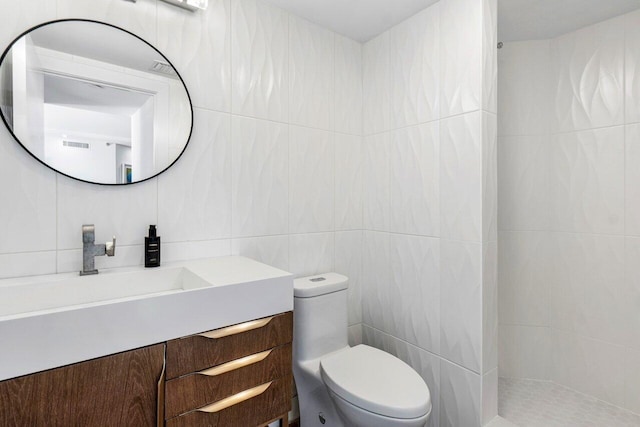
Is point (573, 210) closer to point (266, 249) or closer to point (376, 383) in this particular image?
point (376, 383)

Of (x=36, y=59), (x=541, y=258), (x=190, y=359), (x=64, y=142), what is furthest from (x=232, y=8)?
(x=541, y=258)

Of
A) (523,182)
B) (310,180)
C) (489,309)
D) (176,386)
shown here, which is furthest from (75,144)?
(523,182)

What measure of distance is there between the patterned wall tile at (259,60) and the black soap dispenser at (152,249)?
71cm

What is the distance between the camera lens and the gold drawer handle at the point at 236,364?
1.06 metres

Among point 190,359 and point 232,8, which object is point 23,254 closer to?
point 190,359

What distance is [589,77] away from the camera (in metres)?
1.95

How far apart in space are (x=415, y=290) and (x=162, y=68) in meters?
1.68

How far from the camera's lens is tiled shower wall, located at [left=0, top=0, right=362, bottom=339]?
1.19 m

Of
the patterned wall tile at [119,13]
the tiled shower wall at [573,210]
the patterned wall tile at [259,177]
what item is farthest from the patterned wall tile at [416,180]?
the patterned wall tile at [119,13]

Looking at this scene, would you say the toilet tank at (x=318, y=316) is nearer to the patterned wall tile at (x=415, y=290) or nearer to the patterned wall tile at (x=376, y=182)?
the patterned wall tile at (x=415, y=290)

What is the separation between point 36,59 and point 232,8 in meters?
0.87

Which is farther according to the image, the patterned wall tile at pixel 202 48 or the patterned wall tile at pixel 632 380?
the patterned wall tile at pixel 632 380

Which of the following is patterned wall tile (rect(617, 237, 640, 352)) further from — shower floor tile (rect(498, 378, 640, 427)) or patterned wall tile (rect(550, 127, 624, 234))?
shower floor tile (rect(498, 378, 640, 427))

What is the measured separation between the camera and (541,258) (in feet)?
7.04
